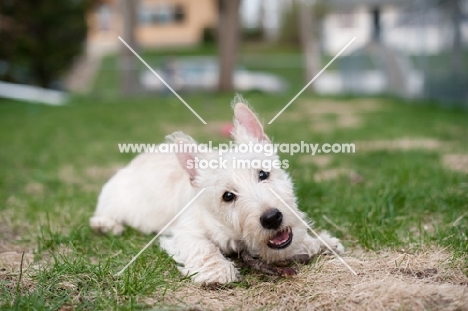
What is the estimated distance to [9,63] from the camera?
2111 centimetres

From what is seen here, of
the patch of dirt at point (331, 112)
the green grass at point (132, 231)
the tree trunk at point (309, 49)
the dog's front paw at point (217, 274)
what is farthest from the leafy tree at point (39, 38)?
the dog's front paw at point (217, 274)

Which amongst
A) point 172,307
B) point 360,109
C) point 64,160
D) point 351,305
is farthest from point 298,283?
point 360,109

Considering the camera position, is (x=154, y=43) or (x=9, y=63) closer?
(x=9, y=63)

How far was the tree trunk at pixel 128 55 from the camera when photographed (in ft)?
71.3

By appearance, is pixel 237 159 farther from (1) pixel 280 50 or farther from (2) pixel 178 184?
(1) pixel 280 50

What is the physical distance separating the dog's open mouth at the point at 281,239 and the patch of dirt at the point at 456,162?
308cm

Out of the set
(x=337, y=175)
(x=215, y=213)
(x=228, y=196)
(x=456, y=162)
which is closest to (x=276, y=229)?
(x=228, y=196)

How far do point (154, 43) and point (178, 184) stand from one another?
44.0 meters

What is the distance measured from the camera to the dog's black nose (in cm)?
307

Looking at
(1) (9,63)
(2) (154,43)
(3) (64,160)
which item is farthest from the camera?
(2) (154,43)

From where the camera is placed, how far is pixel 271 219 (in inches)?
121

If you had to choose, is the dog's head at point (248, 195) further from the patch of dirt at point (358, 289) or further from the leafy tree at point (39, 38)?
the leafy tree at point (39, 38)

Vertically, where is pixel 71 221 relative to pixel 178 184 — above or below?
below

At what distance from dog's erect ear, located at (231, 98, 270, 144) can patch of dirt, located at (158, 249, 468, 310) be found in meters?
0.88
